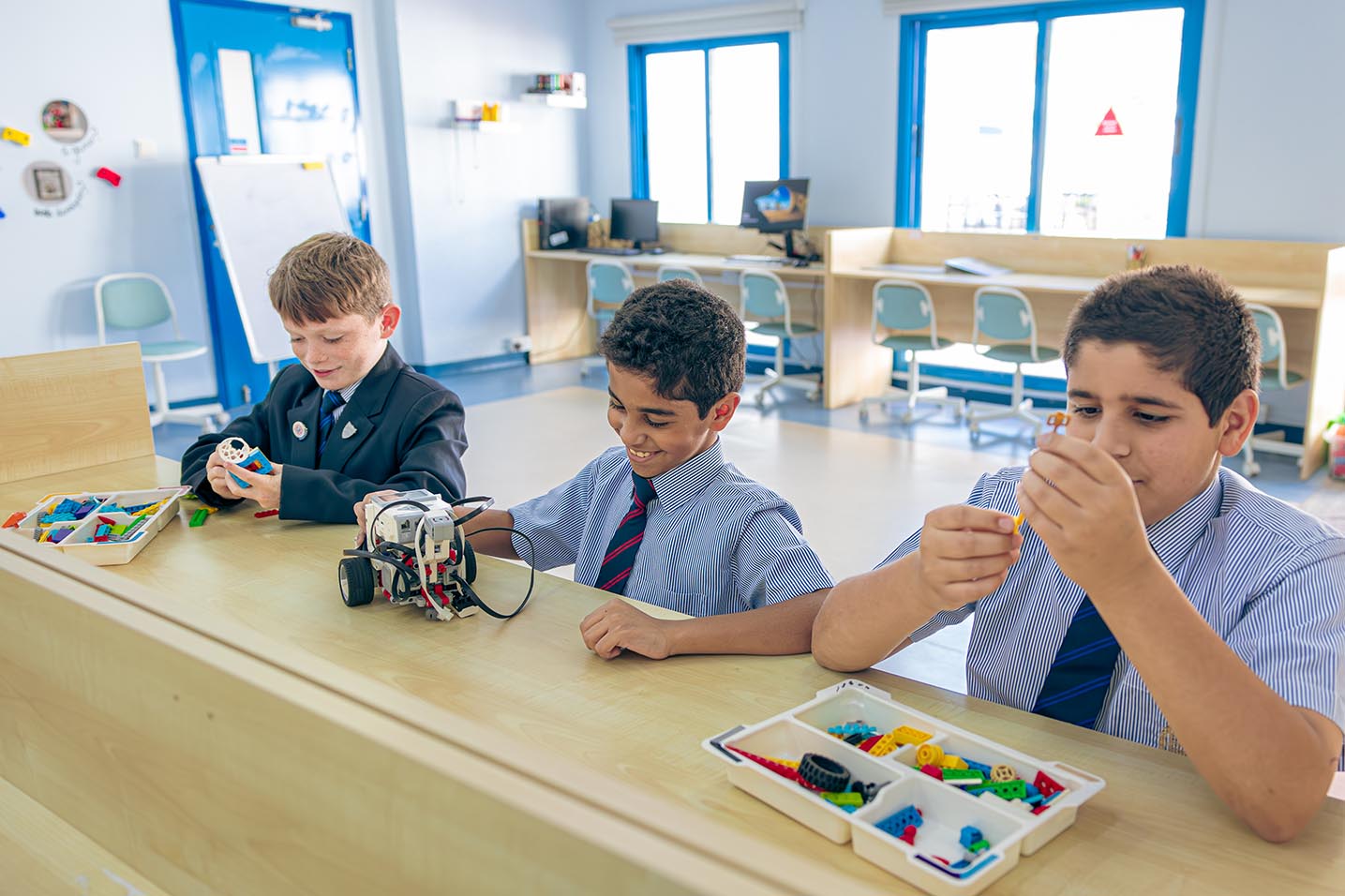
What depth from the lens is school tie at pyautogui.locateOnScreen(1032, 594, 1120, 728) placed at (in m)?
1.12

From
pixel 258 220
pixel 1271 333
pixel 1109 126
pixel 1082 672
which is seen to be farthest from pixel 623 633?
pixel 1109 126

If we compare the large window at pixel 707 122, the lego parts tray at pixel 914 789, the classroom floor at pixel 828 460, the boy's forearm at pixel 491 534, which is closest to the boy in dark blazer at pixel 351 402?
the boy's forearm at pixel 491 534

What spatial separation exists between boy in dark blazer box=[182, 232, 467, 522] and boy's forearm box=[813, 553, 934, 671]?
33.1 inches

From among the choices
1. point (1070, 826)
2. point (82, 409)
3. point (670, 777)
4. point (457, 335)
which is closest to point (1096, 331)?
point (1070, 826)

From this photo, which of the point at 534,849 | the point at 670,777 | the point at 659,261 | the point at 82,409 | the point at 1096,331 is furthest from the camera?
the point at 659,261

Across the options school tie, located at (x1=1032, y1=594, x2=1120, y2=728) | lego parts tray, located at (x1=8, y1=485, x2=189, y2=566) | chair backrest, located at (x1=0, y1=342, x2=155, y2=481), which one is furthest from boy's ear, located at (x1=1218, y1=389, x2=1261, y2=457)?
chair backrest, located at (x1=0, y1=342, x2=155, y2=481)

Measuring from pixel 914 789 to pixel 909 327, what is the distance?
477cm

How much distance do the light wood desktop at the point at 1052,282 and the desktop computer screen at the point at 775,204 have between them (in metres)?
A: 0.40

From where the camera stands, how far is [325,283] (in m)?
1.77

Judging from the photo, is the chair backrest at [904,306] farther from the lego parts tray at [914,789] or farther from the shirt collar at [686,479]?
the lego parts tray at [914,789]

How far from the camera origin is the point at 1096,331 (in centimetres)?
108

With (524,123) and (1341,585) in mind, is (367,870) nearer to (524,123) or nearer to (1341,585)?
(1341,585)

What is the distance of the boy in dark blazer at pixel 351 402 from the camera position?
1763mm

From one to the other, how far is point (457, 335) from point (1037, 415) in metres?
3.79
